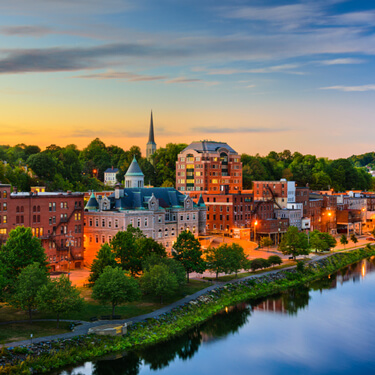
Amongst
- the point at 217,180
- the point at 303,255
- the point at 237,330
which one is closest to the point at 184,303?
the point at 237,330

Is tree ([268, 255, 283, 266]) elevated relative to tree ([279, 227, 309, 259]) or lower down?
lower down

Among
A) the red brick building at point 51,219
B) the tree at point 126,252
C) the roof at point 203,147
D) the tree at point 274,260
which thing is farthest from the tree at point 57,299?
the roof at point 203,147

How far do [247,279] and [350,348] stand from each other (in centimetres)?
2827

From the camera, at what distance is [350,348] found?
213 ft

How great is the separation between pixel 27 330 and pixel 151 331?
13.6m

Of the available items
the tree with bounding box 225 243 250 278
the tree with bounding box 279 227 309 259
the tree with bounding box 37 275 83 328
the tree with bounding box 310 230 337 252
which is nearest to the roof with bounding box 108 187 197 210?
the tree with bounding box 279 227 309 259

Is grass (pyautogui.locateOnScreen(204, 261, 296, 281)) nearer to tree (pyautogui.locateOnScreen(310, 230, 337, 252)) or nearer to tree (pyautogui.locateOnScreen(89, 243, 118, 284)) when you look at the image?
tree (pyautogui.locateOnScreen(310, 230, 337, 252))

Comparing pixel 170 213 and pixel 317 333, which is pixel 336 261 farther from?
pixel 317 333

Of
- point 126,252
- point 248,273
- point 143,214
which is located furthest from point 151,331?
point 143,214

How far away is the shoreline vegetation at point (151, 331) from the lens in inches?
2053

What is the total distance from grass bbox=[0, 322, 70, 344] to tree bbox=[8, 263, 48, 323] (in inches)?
63.4

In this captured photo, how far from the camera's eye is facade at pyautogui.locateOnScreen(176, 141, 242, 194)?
15825cm

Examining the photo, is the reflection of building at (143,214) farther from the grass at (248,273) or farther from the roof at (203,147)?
the roof at (203,147)

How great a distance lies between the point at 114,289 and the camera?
6347 centimetres
